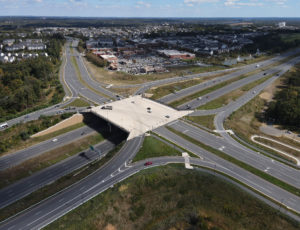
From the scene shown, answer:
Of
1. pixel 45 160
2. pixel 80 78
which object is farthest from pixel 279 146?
pixel 80 78

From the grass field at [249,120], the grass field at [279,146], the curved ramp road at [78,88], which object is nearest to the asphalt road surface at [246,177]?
the grass field at [249,120]

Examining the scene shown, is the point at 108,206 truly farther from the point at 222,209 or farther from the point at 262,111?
the point at 262,111

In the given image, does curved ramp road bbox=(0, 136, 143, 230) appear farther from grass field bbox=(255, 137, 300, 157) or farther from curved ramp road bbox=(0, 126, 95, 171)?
grass field bbox=(255, 137, 300, 157)

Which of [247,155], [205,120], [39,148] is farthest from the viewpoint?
[205,120]

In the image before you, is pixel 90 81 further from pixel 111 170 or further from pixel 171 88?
pixel 111 170

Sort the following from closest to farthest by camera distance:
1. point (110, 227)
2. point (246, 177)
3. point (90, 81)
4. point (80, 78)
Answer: point (110, 227)
point (246, 177)
point (90, 81)
point (80, 78)

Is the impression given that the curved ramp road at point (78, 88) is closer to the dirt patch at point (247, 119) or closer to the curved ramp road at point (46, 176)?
the curved ramp road at point (46, 176)

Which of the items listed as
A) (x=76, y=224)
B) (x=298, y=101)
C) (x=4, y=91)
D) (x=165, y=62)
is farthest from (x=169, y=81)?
(x=76, y=224)
